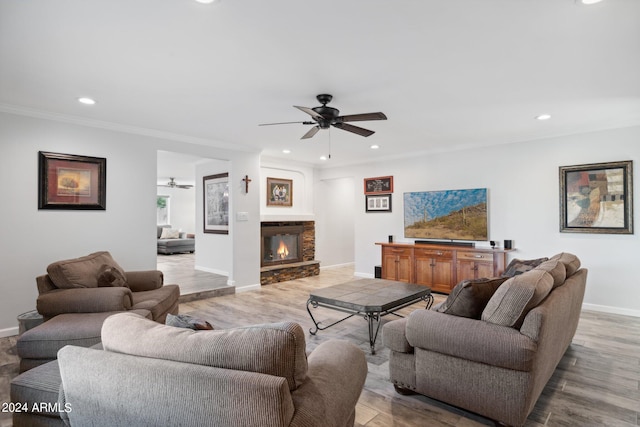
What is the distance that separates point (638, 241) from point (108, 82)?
245 inches

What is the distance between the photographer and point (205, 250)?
722 cm

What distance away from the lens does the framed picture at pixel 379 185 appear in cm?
676

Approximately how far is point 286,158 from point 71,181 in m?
3.81

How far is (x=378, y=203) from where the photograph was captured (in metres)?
6.94

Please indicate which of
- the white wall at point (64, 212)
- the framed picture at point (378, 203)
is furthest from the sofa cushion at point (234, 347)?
the framed picture at point (378, 203)

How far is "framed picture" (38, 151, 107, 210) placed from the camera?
154 inches

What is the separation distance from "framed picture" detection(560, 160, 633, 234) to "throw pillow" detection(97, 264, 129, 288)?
18.4ft

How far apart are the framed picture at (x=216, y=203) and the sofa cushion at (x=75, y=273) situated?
3290mm

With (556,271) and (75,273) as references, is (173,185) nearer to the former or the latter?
(75,273)

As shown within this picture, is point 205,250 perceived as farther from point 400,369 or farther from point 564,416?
point 564,416

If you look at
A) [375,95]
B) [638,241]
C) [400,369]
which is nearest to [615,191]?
[638,241]

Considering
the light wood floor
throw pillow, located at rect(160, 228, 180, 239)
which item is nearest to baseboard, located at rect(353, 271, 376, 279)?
the light wood floor

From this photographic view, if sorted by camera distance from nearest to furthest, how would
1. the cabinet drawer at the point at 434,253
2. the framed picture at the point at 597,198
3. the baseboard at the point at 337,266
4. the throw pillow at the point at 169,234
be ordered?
the framed picture at the point at 597,198
the cabinet drawer at the point at 434,253
the baseboard at the point at 337,266
the throw pillow at the point at 169,234

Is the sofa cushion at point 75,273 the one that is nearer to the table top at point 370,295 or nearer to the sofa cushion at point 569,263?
the table top at point 370,295
